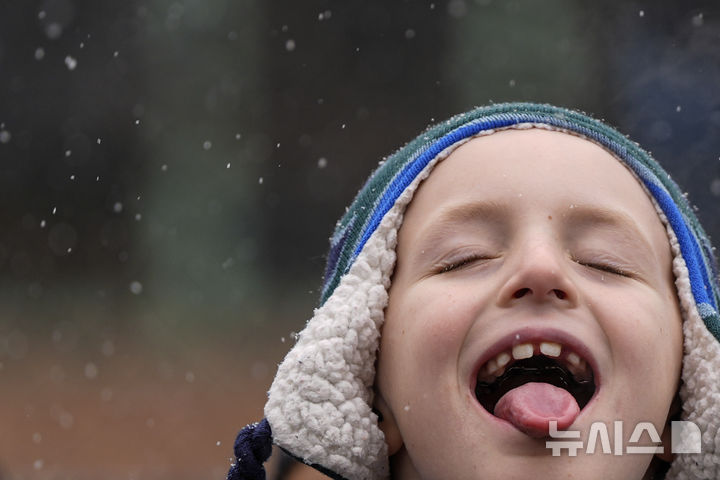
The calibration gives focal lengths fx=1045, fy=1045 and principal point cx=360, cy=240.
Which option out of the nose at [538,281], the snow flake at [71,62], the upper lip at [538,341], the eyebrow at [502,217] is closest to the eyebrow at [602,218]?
the eyebrow at [502,217]

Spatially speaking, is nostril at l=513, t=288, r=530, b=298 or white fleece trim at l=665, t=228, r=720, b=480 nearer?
nostril at l=513, t=288, r=530, b=298

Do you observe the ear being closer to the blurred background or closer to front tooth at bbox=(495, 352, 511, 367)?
front tooth at bbox=(495, 352, 511, 367)

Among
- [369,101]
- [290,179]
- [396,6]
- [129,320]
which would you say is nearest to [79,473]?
[129,320]

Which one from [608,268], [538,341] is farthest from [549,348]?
[608,268]

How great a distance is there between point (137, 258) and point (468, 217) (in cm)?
682

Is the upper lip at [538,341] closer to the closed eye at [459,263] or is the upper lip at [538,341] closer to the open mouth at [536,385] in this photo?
the open mouth at [536,385]

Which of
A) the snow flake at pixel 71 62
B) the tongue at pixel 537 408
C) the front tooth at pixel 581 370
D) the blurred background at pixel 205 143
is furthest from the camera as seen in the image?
the snow flake at pixel 71 62

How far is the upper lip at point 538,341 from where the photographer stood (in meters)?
1.96

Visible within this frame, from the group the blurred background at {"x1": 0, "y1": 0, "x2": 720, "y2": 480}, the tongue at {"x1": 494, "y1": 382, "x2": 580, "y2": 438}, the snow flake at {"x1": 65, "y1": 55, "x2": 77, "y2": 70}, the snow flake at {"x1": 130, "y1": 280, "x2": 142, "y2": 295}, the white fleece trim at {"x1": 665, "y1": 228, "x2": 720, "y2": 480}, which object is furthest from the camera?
the snow flake at {"x1": 65, "y1": 55, "x2": 77, "y2": 70}

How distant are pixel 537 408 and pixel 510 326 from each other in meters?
0.16

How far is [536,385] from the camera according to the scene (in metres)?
2.02

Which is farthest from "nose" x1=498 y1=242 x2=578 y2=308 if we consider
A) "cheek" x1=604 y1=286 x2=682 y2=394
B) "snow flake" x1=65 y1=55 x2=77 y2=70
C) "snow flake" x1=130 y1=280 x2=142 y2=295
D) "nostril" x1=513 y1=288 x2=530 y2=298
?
"snow flake" x1=65 y1=55 x2=77 y2=70

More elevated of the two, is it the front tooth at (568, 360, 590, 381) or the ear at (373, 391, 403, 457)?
the front tooth at (568, 360, 590, 381)

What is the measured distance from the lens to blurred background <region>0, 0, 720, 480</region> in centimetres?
820
